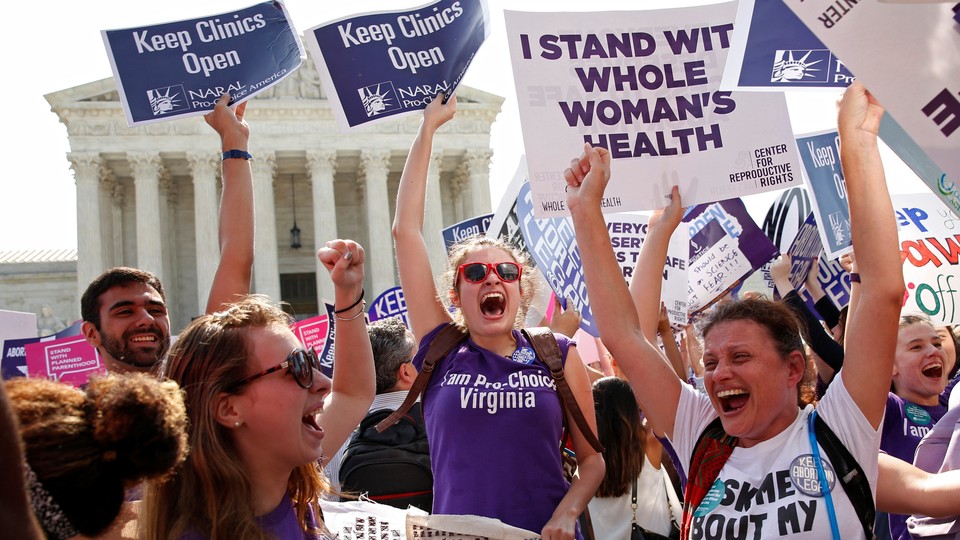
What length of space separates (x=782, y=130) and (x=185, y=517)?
3306mm

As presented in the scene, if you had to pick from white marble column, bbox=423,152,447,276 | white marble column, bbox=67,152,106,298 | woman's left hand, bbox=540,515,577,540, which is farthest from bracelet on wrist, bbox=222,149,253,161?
white marble column, bbox=67,152,106,298

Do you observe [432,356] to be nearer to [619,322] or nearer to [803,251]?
[619,322]

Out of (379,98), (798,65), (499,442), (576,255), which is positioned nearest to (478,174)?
(576,255)

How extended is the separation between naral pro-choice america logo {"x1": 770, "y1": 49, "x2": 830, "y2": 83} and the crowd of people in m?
0.67

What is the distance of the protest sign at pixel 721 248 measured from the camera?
7250mm

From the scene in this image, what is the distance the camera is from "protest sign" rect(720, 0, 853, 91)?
3791mm

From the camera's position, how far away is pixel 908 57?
2.30 m

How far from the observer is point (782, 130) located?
4340mm

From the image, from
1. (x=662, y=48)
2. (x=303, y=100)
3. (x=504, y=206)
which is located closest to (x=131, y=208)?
(x=303, y=100)

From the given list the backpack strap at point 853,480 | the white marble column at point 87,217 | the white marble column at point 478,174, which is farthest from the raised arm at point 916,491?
the white marble column at point 87,217

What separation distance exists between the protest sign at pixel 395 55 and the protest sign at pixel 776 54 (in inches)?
66.1

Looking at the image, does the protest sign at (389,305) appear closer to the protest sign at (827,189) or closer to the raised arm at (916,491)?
the protest sign at (827,189)

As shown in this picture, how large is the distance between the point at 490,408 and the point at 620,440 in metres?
1.49

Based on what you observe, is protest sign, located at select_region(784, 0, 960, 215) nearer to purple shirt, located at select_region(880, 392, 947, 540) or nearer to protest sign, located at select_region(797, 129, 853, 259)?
purple shirt, located at select_region(880, 392, 947, 540)
